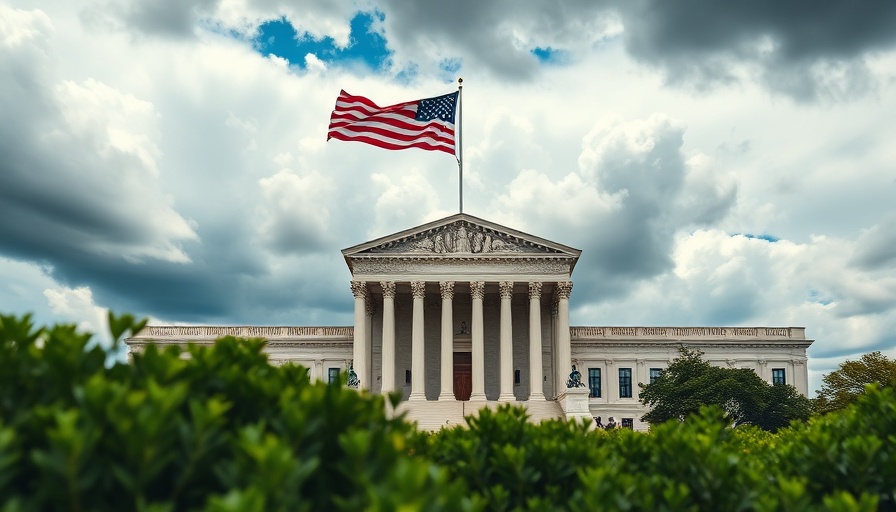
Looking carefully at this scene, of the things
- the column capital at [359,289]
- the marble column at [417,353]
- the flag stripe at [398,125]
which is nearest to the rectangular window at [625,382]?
the marble column at [417,353]

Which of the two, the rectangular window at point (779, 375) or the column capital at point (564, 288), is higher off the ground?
the column capital at point (564, 288)

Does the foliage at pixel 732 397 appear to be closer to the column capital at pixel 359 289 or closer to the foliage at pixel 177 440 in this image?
the column capital at pixel 359 289

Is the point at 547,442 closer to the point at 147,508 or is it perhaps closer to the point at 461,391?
the point at 147,508

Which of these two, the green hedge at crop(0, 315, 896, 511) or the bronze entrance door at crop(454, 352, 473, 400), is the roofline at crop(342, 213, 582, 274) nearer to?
the bronze entrance door at crop(454, 352, 473, 400)

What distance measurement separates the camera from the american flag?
48188mm

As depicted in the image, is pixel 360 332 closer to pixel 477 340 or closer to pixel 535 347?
pixel 477 340

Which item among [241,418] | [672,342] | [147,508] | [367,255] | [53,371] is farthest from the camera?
[672,342]

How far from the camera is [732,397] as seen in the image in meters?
52.6

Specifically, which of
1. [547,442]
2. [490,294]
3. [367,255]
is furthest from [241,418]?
[490,294]

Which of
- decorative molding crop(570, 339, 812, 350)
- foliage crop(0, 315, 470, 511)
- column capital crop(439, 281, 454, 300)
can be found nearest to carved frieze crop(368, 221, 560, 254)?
column capital crop(439, 281, 454, 300)

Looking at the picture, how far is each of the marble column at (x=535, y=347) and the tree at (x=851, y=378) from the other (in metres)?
22.3

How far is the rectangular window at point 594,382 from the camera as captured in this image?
66.2 meters

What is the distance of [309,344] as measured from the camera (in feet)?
221

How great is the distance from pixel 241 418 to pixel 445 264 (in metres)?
51.4
